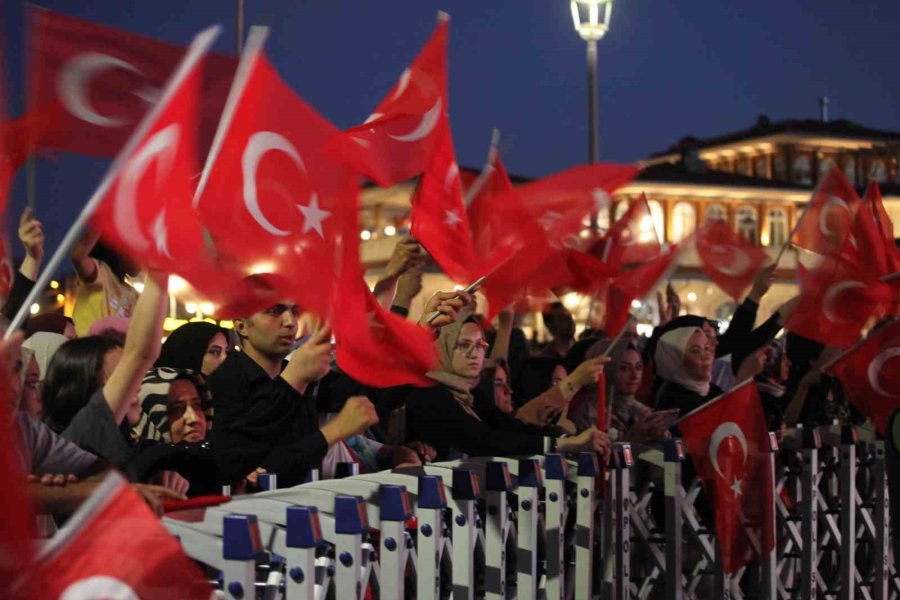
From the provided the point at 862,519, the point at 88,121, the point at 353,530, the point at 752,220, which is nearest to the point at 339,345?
the point at 88,121

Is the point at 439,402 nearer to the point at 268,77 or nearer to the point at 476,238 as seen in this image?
the point at 268,77

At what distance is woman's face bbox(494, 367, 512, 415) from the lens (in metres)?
6.70

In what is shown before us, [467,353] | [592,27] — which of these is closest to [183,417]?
[467,353]

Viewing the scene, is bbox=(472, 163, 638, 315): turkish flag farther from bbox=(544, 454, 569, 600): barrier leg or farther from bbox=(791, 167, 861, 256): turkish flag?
bbox=(544, 454, 569, 600): barrier leg

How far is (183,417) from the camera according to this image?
465 centimetres

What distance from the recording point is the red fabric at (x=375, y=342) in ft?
16.7

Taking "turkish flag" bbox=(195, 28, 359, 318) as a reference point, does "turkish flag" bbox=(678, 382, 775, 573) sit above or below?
below

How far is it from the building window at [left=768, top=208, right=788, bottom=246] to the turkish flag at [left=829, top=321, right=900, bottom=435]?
70.0 m

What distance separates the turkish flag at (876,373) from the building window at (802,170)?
80.3 metres

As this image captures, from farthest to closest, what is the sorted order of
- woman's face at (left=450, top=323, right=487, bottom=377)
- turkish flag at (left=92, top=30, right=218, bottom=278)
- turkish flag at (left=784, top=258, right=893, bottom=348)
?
turkish flag at (left=784, top=258, right=893, bottom=348) < woman's face at (left=450, top=323, right=487, bottom=377) < turkish flag at (left=92, top=30, right=218, bottom=278)

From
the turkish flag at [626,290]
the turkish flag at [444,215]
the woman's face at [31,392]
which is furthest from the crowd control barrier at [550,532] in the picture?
the turkish flag at [626,290]

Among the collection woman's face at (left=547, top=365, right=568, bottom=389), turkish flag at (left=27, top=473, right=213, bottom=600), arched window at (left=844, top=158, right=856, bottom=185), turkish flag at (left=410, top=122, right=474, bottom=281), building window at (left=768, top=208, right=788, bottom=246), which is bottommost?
turkish flag at (left=27, top=473, right=213, bottom=600)

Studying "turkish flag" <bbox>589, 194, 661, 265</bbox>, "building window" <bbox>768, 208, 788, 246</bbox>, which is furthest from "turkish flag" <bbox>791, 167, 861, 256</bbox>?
"building window" <bbox>768, 208, 788, 246</bbox>

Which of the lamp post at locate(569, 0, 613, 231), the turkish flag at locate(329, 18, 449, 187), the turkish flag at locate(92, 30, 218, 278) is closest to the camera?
the turkish flag at locate(92, 30, 218, 278)
